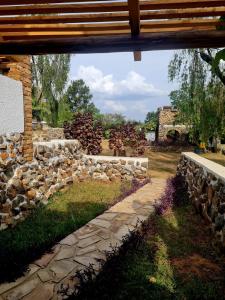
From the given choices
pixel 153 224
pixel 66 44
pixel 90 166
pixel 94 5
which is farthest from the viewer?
pixel 90 166

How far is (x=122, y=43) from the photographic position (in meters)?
3.13

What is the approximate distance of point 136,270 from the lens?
4.21 m

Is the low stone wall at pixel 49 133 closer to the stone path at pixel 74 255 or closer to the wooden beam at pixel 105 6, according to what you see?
the stone path at pixel 74 255

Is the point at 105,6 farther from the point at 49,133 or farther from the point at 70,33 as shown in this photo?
the point at 49,133

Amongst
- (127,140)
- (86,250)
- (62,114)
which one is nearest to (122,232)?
(86,250)

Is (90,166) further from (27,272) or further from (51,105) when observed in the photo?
(51,105)

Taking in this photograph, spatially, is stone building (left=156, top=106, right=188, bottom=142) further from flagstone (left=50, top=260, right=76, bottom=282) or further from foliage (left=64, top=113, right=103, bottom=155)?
flagstone (left=50, top=260, right=76, bottom=282)

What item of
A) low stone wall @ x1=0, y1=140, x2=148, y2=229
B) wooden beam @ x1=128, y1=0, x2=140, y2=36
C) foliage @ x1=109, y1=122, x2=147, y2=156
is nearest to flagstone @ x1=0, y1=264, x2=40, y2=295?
low stone wall @ x1=0, y1=140, x2=148, y2=229

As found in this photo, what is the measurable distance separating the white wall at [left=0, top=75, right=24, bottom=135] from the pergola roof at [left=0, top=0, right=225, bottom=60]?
2.22m

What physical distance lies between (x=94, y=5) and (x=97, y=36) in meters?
0.63

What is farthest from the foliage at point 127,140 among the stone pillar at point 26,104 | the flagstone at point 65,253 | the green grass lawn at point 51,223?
the flagstone at point 65,253

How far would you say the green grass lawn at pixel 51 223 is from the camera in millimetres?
4152

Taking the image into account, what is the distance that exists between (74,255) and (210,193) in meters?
2.94

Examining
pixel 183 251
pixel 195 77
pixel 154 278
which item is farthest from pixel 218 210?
pixel 195 77
